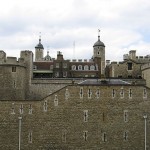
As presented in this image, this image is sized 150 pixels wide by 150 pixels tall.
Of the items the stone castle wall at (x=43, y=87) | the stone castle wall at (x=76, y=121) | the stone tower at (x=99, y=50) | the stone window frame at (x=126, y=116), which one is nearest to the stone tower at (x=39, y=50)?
the stone tower at (x=99, y=50)

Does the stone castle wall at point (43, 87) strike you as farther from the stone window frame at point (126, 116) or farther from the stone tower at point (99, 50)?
the stone tower at point (99, 50)

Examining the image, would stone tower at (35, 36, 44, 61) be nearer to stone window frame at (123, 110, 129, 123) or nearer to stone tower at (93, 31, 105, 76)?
stone tower at (93, 31, 105, 76)

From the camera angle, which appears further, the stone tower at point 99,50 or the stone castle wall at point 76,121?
the stone tower at point 99,50

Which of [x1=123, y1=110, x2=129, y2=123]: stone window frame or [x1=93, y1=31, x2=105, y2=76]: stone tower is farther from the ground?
[x1=93, y1=31, x2=105, y2=76]: stone tower

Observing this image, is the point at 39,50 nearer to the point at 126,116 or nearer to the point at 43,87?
the point at 43,87

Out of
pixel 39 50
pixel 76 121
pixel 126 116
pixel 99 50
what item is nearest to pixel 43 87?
pixel 76 121

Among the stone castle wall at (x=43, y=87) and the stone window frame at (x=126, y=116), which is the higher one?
the stone castle wall at (x=43, y=87)

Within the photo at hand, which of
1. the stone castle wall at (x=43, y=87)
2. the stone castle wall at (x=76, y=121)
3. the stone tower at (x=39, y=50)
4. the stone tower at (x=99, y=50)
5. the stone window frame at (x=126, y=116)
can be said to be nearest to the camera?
the stone castle wall at (x=76, y=121)

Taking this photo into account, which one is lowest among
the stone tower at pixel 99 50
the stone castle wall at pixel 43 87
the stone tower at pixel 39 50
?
the stone castle wall at pixel 43 87

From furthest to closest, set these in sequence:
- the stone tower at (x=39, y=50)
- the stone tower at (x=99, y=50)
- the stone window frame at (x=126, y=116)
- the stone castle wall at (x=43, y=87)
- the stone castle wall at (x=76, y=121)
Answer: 1. the stone tower at (x=39, y=50)
2. the stone tower at (x=99, y=50)
3. the stone castle wall at (x=43, y=87)
4. the stone window frame at (x=126, y=116)
5. the stone castle wall at (x=76, y=121)

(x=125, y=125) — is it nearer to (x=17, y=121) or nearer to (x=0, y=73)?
A: (x=17, y=121)

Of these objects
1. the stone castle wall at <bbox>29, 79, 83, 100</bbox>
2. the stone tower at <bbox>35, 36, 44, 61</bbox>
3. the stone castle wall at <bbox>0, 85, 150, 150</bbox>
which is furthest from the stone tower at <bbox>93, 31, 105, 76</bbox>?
the stone castle wall at <bbox>0, 85, 150, 150</bbox>

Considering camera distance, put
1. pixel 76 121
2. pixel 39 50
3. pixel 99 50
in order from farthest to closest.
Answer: pixel 39 50 < pixel 99 50 < pixel 76 121

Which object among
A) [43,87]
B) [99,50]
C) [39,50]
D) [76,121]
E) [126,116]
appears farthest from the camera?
[39,50]
